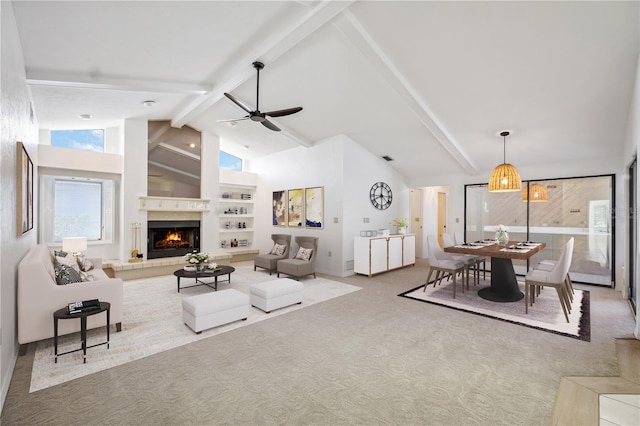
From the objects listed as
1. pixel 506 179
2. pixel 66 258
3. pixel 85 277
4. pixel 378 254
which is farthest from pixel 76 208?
pixel 506 179

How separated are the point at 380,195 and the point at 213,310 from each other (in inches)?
203

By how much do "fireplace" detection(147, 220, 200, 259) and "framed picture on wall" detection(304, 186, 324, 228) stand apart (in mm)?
2747

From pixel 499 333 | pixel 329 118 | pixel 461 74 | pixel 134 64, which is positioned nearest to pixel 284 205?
pixel 329 118

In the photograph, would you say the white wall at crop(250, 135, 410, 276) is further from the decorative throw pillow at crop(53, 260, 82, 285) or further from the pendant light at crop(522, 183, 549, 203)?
the decorative throw pillow at crop(53, 260, 82, 285)

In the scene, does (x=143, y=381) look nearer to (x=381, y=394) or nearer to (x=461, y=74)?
(x=381, y=394)

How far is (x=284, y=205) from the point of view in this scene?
7.92 metres

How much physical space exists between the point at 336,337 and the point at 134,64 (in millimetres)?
4329

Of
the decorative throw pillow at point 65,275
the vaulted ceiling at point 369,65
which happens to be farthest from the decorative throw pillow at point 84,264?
the vaulted ceiling at point 369,65

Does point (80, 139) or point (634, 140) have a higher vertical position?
point (80, 139)

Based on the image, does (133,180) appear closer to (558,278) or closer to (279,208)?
(279,208)

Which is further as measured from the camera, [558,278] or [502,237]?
[502,237]

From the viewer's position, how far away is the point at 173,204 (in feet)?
22.8

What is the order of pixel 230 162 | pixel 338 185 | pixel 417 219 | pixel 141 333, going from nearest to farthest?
pixel 141 333 < pixel 338 185 < pixel 230 162 < pixel 417 219

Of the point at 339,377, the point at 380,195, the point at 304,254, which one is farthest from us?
the point at 380,195
